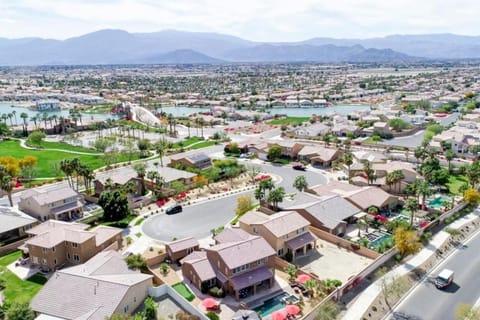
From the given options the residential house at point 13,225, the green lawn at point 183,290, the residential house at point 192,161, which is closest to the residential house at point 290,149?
the residential house at point 192,161

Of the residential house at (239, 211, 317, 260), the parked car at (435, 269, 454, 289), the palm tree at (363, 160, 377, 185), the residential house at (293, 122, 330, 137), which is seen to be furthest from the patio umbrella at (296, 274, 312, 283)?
the residential house at (293, 122, 330, 137)

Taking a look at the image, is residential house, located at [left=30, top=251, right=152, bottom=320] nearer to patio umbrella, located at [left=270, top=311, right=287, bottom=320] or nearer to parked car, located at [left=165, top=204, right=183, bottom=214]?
patio umbrella, located at [left=270, top=311, right=287, bottom=320]

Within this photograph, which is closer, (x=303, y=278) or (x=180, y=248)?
(x=303, y=278)

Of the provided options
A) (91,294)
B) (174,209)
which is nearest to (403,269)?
(91,294)

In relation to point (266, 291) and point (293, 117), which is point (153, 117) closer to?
point (293, 117)

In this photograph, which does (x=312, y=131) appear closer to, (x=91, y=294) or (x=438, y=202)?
(x=438, y=202)

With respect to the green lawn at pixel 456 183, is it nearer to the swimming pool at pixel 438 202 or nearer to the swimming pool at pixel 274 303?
the swimming pool at pixel 438 202
